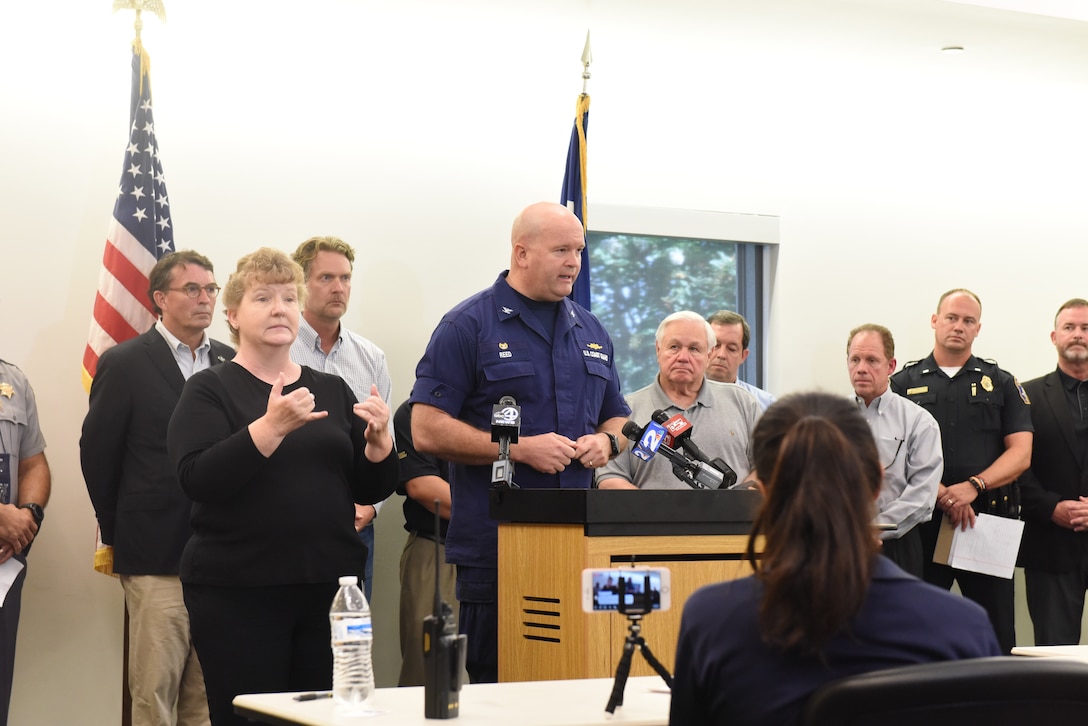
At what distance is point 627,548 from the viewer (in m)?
2.88

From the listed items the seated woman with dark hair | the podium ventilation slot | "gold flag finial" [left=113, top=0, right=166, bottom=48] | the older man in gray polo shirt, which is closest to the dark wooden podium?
the podium ventilation slot

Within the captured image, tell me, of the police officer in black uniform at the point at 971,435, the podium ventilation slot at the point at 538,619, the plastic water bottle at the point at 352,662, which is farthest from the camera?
the police officer in black uniform at the point at 971,435

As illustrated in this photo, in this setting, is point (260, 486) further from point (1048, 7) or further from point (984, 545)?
point (1048, 7)

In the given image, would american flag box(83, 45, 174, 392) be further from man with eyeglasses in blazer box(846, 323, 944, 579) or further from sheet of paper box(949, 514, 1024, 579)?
sheet of paper box(949, 514, 1024, 579)

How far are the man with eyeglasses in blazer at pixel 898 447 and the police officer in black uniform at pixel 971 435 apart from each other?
8.4 inches

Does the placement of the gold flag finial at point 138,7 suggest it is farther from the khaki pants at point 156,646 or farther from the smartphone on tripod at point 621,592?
the smartphone on tripod at point 621,592

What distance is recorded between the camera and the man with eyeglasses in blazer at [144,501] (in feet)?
14.1

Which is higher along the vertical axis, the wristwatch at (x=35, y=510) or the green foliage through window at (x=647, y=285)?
the green foliage through window at (x=647, y=285)

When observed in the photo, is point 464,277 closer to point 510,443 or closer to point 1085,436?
point 510,443

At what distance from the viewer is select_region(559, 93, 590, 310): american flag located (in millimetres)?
5516

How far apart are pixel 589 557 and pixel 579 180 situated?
3023 millimetres

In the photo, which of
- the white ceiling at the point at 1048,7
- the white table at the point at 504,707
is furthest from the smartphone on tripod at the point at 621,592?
the white ceiling at the point at 1048,7

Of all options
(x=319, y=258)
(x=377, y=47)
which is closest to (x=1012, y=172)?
(x=377, y=47)

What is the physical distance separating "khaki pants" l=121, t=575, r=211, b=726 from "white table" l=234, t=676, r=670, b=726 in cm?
220
